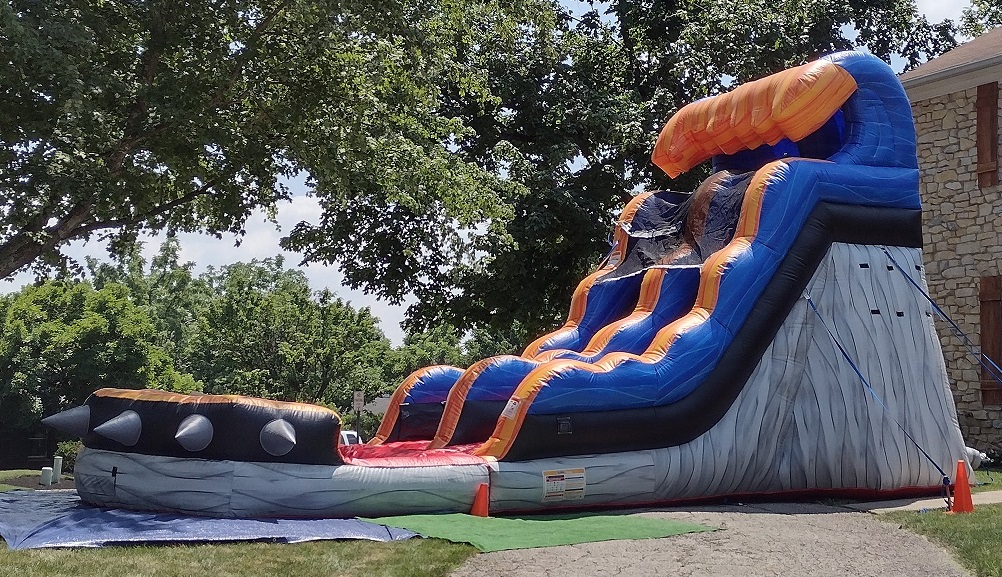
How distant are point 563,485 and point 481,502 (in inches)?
28.1

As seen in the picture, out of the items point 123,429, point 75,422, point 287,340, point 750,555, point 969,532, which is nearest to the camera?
point 750,555

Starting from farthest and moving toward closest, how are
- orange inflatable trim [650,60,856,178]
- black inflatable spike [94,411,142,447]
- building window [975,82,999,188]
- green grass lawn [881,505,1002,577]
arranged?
building window [975,82,999,188] < orange inflatable trim [650,60,856,178] < black inflatable spike [94,411,142,447] < green grass lawn [881,505,1002,577]

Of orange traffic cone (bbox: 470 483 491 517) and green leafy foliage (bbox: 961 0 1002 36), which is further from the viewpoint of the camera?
green leafy foliage (bbox: 961 0 1002 36)

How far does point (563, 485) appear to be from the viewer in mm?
7422

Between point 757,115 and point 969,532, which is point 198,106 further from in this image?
point 969,532

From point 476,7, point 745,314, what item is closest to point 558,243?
point 476,7

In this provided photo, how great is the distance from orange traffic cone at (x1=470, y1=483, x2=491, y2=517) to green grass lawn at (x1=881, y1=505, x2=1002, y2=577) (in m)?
3.12

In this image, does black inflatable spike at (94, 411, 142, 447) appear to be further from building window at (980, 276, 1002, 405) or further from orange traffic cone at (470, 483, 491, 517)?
building window at (980, 276, 1002, 405)

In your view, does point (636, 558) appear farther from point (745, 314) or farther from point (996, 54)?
point (996, 54)

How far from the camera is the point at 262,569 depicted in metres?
5.30

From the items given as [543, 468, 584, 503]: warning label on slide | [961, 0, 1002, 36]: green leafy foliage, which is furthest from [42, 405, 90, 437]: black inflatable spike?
[961, 0, 1002, 36]: green leafy foliage

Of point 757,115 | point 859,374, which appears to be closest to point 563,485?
point 859,374

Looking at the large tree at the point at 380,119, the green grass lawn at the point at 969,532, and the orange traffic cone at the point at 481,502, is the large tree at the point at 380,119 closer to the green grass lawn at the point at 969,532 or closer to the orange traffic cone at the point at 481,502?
the orange traffic cone at the point at 481,502

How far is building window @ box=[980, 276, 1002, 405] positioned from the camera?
45.6ft
